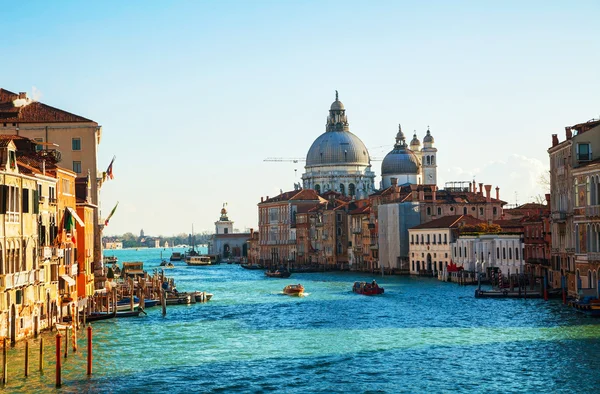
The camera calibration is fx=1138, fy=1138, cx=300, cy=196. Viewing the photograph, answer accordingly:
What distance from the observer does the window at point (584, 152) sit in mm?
46719

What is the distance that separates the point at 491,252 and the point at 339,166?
7419cm

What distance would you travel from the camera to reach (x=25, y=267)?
33.7 meters

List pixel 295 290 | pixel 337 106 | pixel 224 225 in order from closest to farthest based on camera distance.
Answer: pixel 295 290 < pixel 337 106 < pixel 224 225

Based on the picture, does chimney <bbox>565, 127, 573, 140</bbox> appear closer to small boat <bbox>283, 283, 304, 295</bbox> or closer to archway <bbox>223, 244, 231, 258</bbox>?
small boat <bbox>283, 283, 304, 295</bbox>

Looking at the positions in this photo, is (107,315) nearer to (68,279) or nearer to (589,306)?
(68,279)

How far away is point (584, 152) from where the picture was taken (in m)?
46.8

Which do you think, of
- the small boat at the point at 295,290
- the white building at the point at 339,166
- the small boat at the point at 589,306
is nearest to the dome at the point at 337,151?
the white building at the point at 339,166

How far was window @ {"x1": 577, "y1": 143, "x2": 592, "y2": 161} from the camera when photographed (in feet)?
153

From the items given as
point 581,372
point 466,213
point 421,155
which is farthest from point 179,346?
point 421,155

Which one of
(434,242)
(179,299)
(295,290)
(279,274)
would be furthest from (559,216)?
(279,274)

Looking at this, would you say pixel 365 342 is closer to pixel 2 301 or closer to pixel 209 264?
pixel 2 301

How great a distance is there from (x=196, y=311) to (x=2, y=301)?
2027 cm

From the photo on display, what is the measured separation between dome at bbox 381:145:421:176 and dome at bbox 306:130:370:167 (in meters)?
11.9

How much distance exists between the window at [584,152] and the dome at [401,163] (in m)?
79.8
